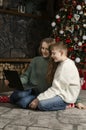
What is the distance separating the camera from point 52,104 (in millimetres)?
3289

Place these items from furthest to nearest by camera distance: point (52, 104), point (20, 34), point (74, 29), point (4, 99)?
point (20, 34) < point (74, 29) < point (4, 99) < point (52, 104)

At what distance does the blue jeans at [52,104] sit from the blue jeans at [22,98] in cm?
19

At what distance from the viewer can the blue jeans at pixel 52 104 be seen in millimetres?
3264

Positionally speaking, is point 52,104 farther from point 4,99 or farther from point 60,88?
point 4,99

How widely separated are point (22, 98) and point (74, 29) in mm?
2380

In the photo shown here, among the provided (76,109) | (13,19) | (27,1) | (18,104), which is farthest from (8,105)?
(27,1)

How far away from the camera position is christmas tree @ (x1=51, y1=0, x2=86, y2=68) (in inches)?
218

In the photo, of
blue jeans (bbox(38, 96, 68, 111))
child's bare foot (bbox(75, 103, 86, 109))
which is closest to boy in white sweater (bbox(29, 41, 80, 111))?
blue jeans (bbox(38, 96, 68, 111))

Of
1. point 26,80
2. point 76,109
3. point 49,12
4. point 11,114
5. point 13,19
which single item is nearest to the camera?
point 11,114

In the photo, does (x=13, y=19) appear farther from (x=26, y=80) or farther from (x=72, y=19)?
(x=26, y=80)

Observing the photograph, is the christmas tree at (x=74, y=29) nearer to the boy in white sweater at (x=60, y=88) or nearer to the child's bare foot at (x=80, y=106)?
the child's bare foot at (x=80, y=106)

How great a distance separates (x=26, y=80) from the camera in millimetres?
3742

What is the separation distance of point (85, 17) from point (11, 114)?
9.24 ft

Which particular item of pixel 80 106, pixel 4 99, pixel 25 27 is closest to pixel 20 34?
pixel 25 27
